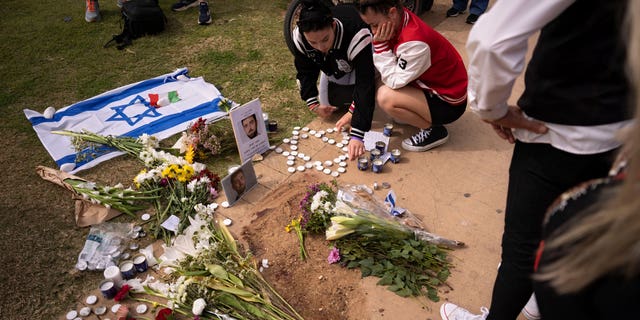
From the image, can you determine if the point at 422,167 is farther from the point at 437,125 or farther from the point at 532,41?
the point at 532,41

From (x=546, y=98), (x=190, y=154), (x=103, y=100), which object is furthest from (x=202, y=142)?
(x=546, y=98)

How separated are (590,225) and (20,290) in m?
2.72

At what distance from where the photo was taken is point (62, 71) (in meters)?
4.30

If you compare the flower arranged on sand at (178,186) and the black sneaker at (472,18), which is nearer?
the flower arranged on sand at (178,186)

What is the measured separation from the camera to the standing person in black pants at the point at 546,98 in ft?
3.65

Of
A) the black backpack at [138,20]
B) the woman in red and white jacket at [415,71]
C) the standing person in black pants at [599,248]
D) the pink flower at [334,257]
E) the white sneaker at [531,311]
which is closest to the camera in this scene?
the standing person in black pants at [599,248]

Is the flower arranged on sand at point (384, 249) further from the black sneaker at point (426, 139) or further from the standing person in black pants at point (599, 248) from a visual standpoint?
the standing person in black pants at point (599, 248)

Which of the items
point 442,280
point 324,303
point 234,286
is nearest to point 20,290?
point 234,286

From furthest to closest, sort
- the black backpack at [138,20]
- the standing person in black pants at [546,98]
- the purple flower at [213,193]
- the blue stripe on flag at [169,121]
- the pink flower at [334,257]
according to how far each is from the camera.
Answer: the black backpack at [138,20] < the blue stripe on flag at [169,121] < the purple flower at [213,193] < the pink flower at [334,257] < the standing person in black pants at [546,98]

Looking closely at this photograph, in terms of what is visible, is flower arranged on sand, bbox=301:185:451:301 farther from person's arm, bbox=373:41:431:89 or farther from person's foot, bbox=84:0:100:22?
person's foot, bbox=84:0:100:22

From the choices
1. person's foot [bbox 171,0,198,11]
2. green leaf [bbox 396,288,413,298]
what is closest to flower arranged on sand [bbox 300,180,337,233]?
green leaf [bbox 396,288,413,298]

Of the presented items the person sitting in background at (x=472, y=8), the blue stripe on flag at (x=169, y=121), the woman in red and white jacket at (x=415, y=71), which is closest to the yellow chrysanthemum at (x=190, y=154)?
the blue stripe on flag at (x=169, y=121)

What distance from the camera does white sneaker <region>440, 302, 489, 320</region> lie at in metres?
2.09

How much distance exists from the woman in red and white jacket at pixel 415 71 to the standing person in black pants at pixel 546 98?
4.30 feet
